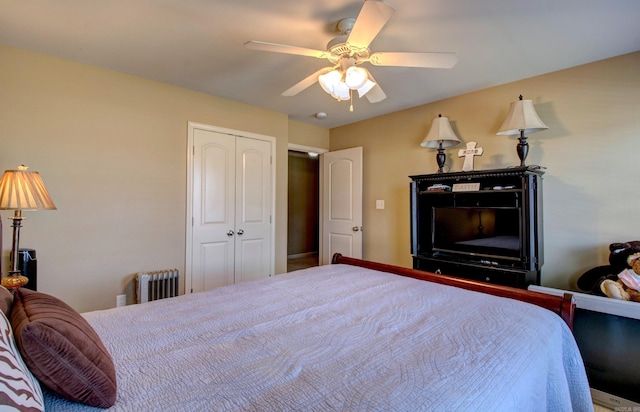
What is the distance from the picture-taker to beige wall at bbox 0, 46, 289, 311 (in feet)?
8.02

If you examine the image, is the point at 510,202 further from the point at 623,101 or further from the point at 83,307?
the point at 83,307

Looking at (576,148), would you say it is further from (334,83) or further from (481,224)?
(334,83)

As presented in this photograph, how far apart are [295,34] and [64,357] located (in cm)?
218

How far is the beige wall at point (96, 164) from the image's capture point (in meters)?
2.44

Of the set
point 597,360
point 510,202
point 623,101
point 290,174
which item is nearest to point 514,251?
point 510,202

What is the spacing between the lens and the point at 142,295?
2.83 meters

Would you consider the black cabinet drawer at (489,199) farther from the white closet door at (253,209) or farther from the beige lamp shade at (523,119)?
the white closet door at (253,209)

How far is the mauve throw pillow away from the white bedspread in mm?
52

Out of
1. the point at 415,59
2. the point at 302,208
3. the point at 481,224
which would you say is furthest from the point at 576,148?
the point at 302,208

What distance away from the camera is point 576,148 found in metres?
2.64

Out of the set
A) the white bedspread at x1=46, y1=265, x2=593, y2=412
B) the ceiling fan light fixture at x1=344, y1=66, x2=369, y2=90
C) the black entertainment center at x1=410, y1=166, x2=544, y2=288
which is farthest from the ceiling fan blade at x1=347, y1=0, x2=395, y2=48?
the black entertainment center at x1=410, y1=166, x2=544, y2=288

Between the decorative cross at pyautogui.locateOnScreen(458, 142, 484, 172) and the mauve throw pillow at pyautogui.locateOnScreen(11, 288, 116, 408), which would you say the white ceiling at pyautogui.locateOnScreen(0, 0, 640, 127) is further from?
the mauve throw pillow at pyautogui.locateOnScreen(11, 288, 116, 408)

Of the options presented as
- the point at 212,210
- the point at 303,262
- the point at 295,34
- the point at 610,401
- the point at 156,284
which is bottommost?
the point at 610,401

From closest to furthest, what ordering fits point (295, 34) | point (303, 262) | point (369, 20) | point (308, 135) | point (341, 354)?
point (341, 354) < point (369, 20) < point (295, 34) < point (308, 135) < point (303, 262)
